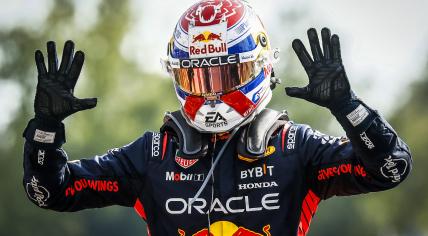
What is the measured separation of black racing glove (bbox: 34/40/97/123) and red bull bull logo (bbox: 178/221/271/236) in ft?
4.37

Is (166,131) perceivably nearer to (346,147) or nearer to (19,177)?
(346,147)

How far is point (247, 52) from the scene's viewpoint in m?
9.99

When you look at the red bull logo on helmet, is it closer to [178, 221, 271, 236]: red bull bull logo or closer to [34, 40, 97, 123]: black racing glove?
[34, 40, 97, 123]: black racing glove

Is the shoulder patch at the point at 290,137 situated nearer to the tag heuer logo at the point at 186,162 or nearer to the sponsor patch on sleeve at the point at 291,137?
the sponsor patch on sleeve at the point at 291,137

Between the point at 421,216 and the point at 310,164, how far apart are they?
119ft

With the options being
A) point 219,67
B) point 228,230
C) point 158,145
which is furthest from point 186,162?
point 219,67

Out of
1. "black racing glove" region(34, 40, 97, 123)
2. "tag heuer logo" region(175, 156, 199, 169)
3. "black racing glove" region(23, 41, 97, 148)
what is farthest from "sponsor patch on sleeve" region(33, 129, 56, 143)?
"tag heuer logo" region(175, 156, 199, 169)

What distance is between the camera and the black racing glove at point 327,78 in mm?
9188

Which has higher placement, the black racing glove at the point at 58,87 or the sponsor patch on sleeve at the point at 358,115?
the black racing glove at the point at 58,87

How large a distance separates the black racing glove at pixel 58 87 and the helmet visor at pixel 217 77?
2.87 ft

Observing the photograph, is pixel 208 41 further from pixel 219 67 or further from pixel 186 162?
pixel 186 162

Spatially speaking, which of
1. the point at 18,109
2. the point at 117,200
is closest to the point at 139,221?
the point at 18,109

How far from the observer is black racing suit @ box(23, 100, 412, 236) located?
9.63 meters

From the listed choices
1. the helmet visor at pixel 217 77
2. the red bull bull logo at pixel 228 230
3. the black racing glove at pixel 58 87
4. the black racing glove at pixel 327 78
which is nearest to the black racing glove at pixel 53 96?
the black racing glove at pixel 58 87
